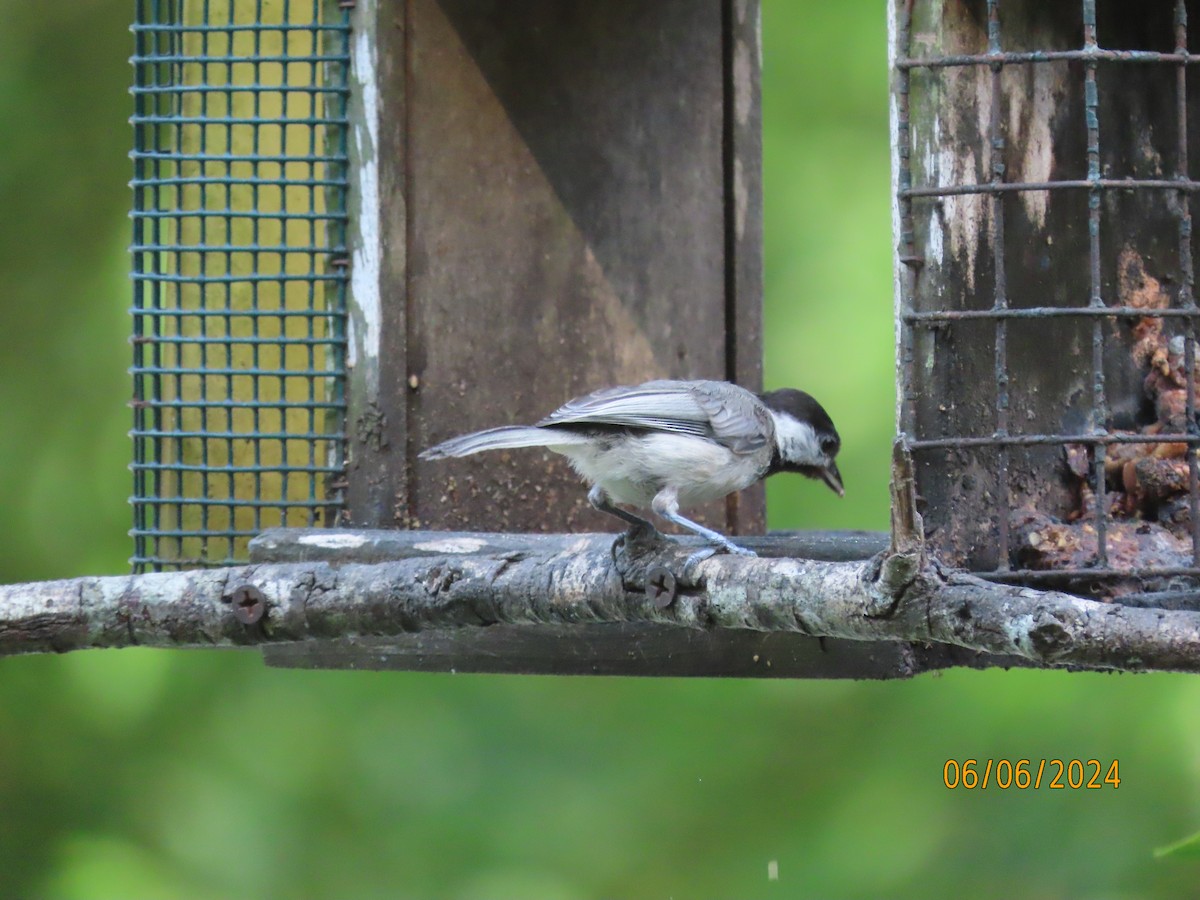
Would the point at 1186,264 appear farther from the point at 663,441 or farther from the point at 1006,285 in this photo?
the point at 663,441

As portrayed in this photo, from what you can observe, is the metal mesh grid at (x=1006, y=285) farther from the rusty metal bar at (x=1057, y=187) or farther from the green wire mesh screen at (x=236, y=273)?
the green wire mesh screen at (x=236, y=273)

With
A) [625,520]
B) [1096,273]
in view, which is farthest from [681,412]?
[1096,273]

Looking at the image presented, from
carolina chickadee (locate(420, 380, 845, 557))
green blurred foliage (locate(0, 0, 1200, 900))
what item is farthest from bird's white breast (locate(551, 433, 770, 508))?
green blurred foliage (locate(0, 0, 1200, 900))

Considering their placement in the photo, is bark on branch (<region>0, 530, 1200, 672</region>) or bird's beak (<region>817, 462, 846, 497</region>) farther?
bird's beak (<region>817, 462, 846, 497</region>)

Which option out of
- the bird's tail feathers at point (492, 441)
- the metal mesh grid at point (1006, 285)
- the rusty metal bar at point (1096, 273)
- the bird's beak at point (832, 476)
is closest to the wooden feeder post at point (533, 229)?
the bird's beak at point (832, 476)

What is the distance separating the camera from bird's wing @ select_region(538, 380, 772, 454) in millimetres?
4535

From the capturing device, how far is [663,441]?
4582mm

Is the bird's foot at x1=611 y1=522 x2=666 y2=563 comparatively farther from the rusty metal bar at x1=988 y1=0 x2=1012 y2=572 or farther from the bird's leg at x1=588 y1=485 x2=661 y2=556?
the rusty metal bar at x1=988 y1=0 x2=1012 y2=572

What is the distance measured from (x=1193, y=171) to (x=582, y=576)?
220 centimetres
